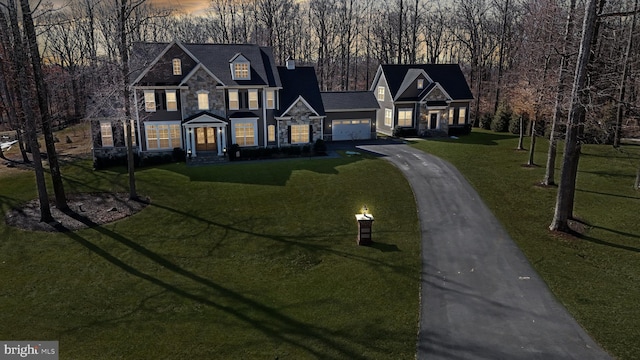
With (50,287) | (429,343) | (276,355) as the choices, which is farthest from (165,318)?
(429,343)

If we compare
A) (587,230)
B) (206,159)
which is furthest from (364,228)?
(206,159)

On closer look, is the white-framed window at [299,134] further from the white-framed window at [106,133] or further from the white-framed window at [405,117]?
the white-framed window at [106,133]

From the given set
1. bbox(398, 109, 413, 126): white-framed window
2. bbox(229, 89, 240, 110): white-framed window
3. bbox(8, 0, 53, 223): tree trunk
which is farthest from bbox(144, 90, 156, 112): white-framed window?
bbox(398, 109, 413, 126): white-framed window

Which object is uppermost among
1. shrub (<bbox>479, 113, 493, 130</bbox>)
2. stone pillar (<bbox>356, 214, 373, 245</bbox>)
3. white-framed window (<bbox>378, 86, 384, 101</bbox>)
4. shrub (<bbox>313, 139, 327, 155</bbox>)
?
white-framed window (<bbox>378, 86, 384, 101</bbox>)

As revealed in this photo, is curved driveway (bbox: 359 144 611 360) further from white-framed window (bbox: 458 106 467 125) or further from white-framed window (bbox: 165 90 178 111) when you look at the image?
white-framed window (bbox: 458 106 467 125)

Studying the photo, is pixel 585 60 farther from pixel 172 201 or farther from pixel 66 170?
pixel 66 170

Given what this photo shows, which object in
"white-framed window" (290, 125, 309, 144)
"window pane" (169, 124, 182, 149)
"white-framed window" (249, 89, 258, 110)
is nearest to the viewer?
"window pane" (169, 124, 182, 149)

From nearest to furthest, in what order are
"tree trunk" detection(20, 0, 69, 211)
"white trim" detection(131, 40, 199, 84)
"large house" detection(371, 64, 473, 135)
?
"tree trunk" detection(20, 0, 69, 211), "white trim" detection(131, 40, 199, 84), "large house" detection(371, 64, 473, 135)

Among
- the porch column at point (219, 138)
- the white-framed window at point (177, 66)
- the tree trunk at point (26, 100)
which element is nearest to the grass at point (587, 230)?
the porch column at point (219, 138)
